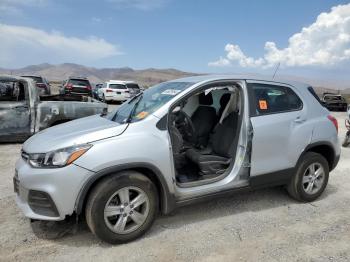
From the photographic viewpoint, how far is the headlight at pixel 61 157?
10.6 ft

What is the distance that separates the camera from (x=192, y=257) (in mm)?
3311

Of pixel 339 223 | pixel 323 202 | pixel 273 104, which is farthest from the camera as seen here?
pixel 323 202

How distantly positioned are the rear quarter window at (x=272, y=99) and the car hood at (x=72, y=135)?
170cm

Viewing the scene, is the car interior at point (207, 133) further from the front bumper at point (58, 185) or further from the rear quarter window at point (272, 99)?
the front bumper at point (58, 185)

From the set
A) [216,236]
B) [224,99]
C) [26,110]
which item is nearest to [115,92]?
[26,110]

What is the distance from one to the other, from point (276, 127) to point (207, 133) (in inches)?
40.0

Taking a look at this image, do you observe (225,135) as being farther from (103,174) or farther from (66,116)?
(66,116)

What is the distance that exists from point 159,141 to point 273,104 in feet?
5.64

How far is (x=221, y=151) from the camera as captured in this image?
4.47 meters

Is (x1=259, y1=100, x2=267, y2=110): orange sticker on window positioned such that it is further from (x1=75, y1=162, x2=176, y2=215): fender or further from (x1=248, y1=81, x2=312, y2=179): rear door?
(x1=75, y1=162, x2=176, y2=215): fender

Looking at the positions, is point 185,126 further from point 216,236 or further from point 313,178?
point 313,178

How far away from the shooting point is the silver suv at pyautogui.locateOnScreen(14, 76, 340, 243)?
3.27 metres

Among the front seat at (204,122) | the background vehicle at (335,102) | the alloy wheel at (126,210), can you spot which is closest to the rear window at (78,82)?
the background vehicle at (335,102)

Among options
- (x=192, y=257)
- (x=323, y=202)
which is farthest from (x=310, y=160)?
(x=192, y=257)
